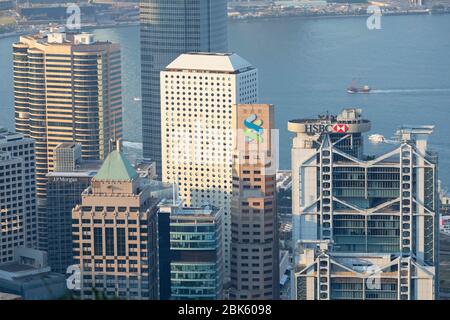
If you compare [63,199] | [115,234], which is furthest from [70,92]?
[115,234]

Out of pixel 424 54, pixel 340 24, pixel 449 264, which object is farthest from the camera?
pixel 340 24

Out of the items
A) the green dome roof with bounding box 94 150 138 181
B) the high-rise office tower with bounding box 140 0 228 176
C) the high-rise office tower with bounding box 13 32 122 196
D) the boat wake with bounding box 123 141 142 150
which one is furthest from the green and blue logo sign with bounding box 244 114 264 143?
the boat wake with bounding box 123 141 142 150

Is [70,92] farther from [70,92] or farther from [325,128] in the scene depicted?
[325,128]

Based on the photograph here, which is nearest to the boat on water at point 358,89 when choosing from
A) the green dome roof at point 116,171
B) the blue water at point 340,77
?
the blue water at point 340,77

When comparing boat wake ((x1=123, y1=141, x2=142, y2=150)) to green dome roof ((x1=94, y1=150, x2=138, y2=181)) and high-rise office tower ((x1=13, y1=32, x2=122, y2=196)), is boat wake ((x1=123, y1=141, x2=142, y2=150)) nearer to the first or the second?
high-rise office tower ((x1=13, y1=32, x2=122, y2=196))

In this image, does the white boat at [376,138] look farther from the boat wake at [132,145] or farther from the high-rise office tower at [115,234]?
the high-rise office tower at [115,234]

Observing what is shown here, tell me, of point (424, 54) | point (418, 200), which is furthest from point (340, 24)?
point (418, 200)

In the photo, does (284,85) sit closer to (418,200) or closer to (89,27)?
(89,27)
